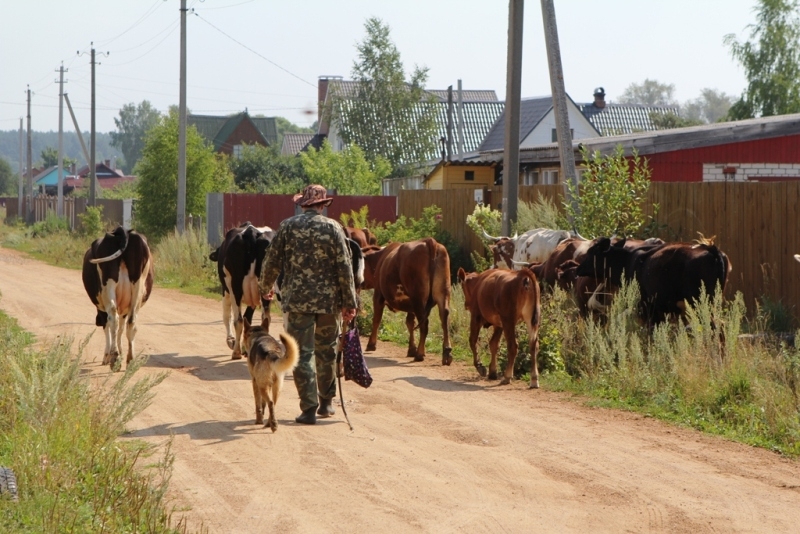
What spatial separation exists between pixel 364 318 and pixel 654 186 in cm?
506

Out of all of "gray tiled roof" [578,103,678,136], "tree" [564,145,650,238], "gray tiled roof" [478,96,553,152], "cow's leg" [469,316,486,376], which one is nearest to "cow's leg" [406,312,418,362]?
"cow's leg" [469,316,486,376]

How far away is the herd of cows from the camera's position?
12.9 metres

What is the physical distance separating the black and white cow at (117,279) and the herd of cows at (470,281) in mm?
12

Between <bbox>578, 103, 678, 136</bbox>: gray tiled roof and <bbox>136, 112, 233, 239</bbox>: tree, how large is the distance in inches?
1148

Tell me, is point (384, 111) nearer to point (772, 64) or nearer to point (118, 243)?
point (772, 64)

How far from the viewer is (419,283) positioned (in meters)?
14.8

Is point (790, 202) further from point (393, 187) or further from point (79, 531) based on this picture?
point (393, 187)

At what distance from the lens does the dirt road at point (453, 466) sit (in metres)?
7.11

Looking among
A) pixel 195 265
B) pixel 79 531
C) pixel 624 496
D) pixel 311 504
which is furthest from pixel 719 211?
pixel 195 265

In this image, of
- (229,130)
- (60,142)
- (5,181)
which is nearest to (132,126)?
Result: (5,181)

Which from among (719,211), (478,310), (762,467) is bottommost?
(762,467)

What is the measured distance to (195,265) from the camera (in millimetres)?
28594

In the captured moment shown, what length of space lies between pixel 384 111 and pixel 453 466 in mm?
51078

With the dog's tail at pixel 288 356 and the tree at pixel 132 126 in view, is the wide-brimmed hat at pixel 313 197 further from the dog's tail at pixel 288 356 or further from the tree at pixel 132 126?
the tree at pixel 132 126
